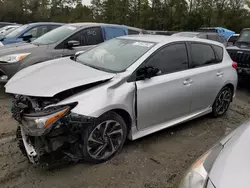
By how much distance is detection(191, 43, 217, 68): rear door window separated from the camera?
173 inches

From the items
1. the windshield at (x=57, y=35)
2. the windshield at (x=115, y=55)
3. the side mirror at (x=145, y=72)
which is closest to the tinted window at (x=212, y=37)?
the windshield at (x=57, y=35)

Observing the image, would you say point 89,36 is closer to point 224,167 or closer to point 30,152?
point 30,152

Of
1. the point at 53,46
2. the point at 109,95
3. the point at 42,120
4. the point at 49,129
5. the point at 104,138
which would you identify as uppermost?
the point at 53,46

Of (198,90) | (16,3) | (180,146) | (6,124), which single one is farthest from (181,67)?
(16,3)

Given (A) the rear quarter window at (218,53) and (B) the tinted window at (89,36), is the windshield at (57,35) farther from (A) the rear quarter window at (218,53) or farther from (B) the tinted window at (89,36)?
(A) the rear quarter window at (218,53)

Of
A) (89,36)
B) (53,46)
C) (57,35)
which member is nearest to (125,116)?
(53,46)

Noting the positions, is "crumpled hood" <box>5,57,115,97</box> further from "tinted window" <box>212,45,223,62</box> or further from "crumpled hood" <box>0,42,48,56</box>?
"tinted window" <box>212,45,223,62</box>

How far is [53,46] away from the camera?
19.6ft

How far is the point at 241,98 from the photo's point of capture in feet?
22.9

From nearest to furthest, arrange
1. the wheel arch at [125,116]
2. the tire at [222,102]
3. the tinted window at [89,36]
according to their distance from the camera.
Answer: the wheel arch at [125,116] < the tire at [222,102] < the tinted window at [89,36]

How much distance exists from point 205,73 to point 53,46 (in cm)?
349

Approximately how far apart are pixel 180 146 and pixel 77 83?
75.8 inches

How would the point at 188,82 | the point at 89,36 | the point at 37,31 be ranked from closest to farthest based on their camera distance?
the point at 188,82, the point at 89,36, the point at 37,31

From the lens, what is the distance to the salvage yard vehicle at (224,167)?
1.66 m
